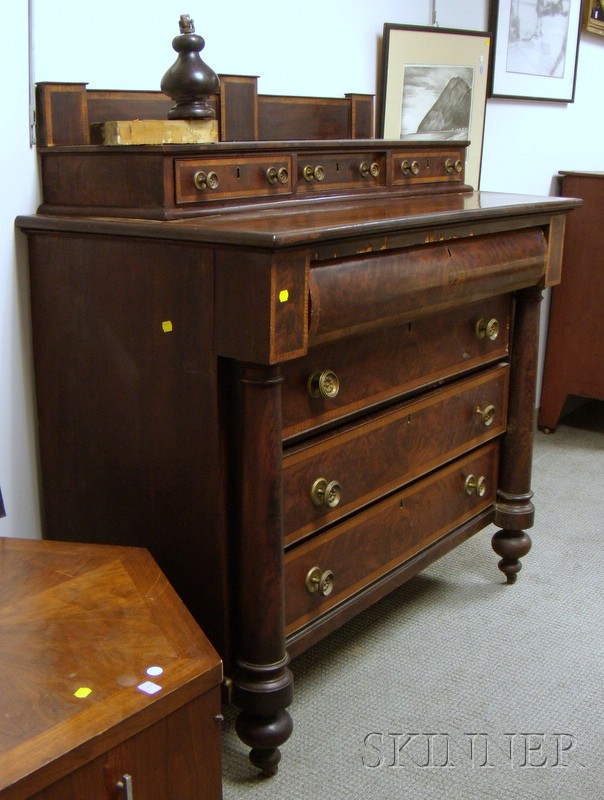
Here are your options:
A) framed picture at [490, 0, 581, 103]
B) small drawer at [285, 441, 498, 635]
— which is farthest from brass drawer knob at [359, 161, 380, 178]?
framed picture at [490, 0, 581, 103]

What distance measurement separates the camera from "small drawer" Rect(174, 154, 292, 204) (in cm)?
165

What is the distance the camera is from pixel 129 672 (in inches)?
49.6

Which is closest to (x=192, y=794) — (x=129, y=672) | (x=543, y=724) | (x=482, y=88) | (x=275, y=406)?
(x=129, y=672)

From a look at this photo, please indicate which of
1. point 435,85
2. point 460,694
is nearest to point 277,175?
point 460,694

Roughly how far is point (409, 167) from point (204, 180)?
0.71m

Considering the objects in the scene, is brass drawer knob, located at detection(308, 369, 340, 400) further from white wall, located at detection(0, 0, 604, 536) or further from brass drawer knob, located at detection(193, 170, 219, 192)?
white wall, located at detection(0, 0, 604, 536)

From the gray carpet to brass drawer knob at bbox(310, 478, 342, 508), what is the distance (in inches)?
21.0

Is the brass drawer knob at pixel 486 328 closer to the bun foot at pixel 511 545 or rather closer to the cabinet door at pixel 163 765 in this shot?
the bun foot at pixel 511 545

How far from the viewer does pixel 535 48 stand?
3.46m

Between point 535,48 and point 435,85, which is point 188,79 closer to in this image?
point 435,85

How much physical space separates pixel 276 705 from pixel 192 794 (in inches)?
15.2

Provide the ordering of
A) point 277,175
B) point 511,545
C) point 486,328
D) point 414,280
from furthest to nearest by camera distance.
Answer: point 511,545
point 486,328
point 277,175
point 414,280

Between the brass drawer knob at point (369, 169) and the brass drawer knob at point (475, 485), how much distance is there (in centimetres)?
80

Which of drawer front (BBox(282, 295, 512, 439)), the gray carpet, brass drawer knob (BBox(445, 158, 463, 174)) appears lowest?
the gray carpet
